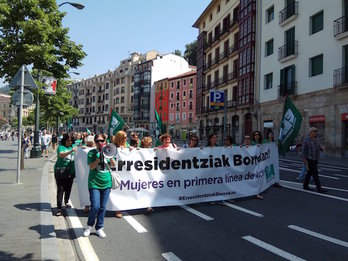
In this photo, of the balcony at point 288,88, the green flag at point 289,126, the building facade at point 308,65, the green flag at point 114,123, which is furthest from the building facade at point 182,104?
the green flag at point 289,126

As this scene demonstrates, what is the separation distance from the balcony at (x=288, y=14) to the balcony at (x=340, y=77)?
7.74 metres

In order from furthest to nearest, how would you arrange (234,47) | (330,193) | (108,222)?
(234,47) < (330,193) < (108,222)

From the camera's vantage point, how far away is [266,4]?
3344cm

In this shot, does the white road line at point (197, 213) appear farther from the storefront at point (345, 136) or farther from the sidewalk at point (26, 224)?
the storefront at point (345, 136)

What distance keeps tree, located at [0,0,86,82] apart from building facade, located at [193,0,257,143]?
16146mm

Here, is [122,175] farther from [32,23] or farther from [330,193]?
[32,23]

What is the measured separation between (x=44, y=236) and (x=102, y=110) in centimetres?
10387

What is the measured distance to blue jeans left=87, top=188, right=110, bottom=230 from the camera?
5.20 m

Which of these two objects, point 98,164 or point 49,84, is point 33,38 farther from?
point 98,164

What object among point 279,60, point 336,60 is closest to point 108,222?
point 336,60

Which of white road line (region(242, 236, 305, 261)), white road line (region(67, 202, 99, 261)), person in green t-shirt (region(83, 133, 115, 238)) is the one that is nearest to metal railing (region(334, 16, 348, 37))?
white road line (region(242, 236, 305, 261))

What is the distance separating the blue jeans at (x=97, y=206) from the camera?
5195mm

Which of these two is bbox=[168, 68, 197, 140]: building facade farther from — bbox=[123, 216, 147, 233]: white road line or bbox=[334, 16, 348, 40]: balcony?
bbox=[123, 216, 147, 233]: white road line

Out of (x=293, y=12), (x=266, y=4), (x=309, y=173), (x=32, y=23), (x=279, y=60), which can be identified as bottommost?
(x=309, y=173)
